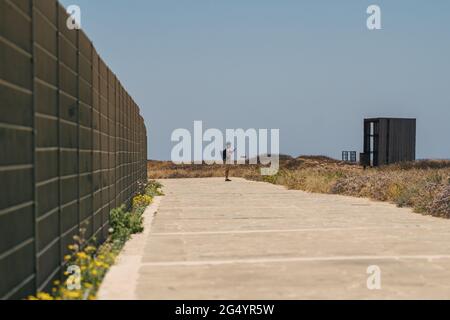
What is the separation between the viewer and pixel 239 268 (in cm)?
910

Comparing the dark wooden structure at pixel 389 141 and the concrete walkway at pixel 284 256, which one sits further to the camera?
the dark wooden structure at pixel 389 141

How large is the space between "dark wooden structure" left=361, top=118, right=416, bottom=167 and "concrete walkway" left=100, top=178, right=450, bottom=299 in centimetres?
2468

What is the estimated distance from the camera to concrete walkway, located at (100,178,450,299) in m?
7.61

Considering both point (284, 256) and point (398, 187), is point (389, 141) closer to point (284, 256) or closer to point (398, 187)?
point (398, 187)

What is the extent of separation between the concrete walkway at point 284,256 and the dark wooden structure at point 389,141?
24678mm

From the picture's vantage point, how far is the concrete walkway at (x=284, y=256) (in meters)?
7.61

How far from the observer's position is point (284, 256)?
33.5 feet

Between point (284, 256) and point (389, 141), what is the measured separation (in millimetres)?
33830

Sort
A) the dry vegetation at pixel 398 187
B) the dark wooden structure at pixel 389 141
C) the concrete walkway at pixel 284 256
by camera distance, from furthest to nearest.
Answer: the dark wooden structure at pixel 389 141 → the dry vegetation at pixel 398 187 → the concrete walkway at pixel 284 256

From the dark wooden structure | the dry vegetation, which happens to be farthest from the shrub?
the dark wooden structure

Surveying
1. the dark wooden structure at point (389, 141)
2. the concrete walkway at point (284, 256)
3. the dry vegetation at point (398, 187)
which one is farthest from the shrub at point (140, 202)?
the dark wooden structure at point (389, 141)

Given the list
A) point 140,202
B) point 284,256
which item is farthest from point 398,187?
point 284,256

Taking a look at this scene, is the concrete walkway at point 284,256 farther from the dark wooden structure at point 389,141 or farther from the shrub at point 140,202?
the dark wooden structure at point 389,141
